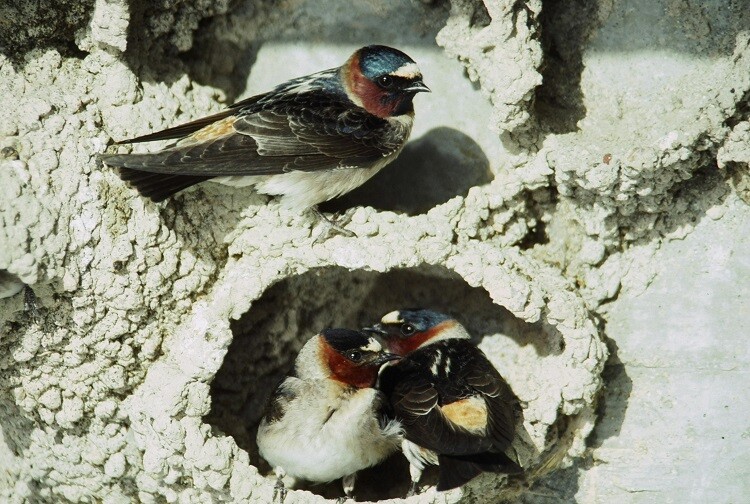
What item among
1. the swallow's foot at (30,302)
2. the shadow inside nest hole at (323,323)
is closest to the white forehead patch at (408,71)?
the shadow inside nest hole at (323,323)

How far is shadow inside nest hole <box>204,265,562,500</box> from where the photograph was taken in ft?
14.6

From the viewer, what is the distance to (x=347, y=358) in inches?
163

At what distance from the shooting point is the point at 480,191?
4250mm

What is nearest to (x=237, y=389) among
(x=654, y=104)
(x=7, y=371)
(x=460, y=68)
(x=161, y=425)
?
(x=161, y=425)

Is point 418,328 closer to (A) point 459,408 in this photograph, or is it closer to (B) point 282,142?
(A) point 459,408

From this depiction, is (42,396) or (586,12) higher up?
(586,12)

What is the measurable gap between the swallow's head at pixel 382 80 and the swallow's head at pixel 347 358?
858 mm

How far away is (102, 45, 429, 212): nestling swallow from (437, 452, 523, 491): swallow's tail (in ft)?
3.57

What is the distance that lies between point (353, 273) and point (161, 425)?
1105 mm

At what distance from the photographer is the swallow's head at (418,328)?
4285 mm

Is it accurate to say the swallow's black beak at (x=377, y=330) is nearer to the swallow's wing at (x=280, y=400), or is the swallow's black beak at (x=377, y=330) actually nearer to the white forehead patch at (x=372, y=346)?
the white forehead patch at (x=372, y=346)

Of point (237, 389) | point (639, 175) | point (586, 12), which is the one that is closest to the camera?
point (639, 175)

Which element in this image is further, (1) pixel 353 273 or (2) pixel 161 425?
(1) pixel 353 273

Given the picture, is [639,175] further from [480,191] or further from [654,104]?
[480,191]
